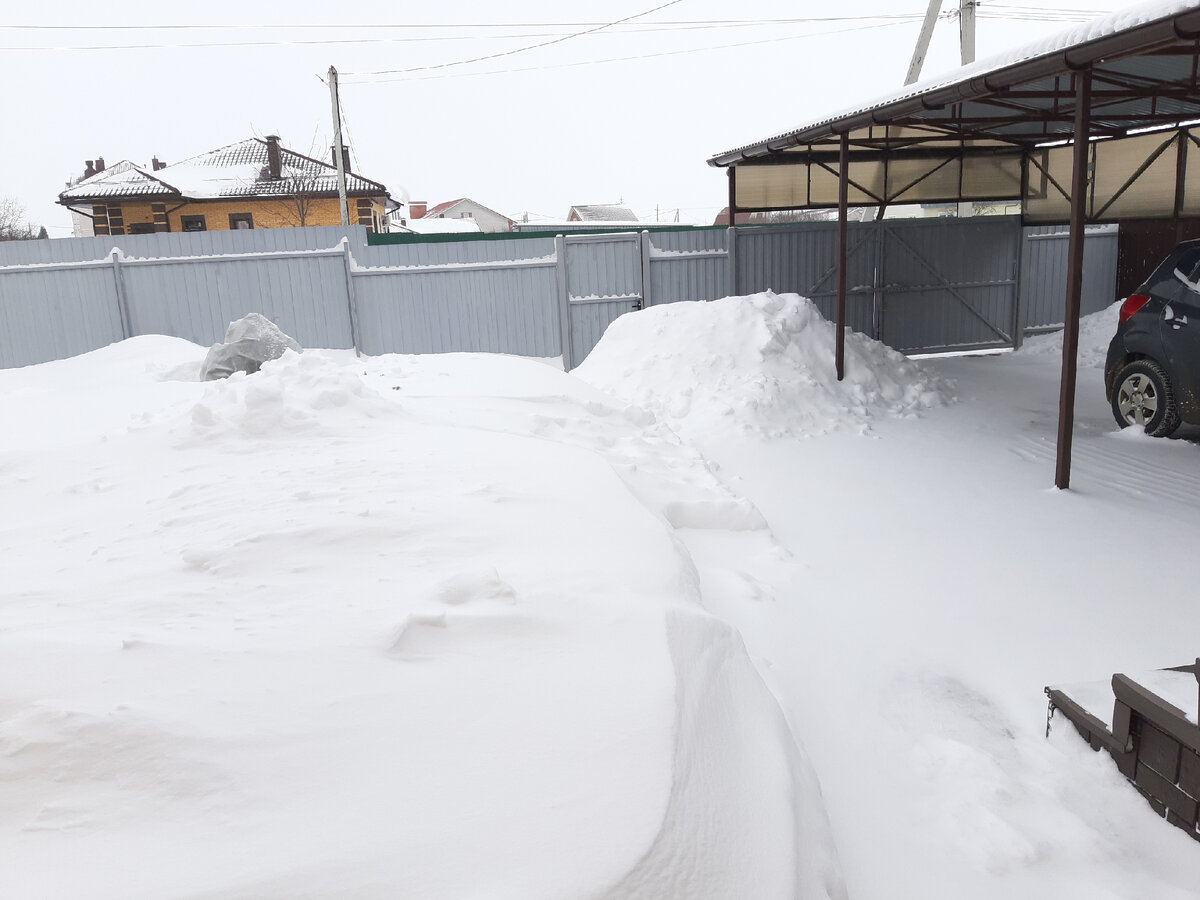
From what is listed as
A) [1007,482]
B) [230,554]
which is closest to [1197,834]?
[230,554]

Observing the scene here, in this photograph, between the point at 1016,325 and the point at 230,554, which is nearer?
the point at 230,554

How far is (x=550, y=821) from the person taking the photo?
67.5 inches

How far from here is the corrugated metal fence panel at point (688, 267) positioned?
1182 centimetres

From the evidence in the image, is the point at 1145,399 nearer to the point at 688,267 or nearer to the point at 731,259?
the point at 731,259

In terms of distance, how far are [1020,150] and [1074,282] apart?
26.0 feet

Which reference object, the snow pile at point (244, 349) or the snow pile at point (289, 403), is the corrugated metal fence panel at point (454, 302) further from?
the snow pile at point (289, 403)

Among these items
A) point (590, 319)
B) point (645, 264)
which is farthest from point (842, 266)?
point (590, 319)

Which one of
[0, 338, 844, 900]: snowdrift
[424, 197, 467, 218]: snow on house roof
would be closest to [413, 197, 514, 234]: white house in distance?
[424, 197, 467, 218]: snow on house roof

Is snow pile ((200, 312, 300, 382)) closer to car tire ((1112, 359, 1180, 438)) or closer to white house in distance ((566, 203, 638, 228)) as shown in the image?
car tire ((1112, 359, 1180, 438))

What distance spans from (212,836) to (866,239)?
12377 mm

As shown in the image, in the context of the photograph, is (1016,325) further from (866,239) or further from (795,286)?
Result: (795,286)

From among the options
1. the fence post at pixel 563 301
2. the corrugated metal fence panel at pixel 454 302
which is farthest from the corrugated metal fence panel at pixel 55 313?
the fence post at pixel 563 301

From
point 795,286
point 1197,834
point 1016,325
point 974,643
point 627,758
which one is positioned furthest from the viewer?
point 1016,325

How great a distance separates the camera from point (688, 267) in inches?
469
